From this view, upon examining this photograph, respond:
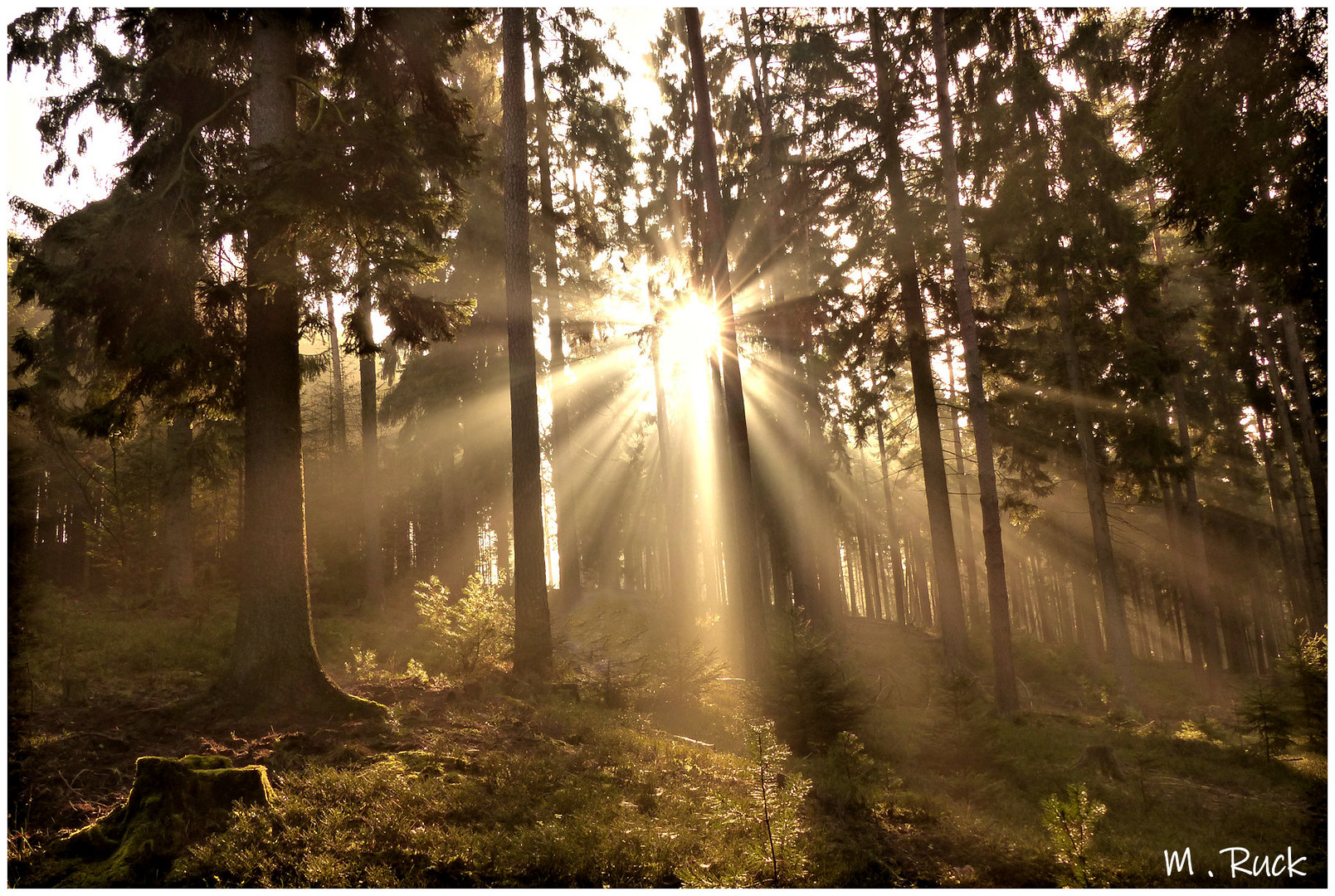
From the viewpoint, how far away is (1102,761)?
9.20m

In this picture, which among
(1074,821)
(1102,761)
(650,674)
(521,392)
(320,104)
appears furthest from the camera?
(521,392)

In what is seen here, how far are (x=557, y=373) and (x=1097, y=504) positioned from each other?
14928 mm

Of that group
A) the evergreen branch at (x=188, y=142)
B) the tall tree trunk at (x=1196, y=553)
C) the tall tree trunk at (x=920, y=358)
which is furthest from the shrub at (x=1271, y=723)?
the evergreen branch at (x=188, y=142)

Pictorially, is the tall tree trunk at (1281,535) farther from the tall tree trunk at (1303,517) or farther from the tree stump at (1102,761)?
the tree stump at (1102,761)

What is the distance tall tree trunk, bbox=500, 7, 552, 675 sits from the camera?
36.2 ft

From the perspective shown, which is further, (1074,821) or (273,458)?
(273,458)

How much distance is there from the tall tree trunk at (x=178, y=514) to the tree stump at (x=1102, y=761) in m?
18.1

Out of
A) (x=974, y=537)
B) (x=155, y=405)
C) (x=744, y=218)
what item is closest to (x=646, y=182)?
(x=744, y=218)

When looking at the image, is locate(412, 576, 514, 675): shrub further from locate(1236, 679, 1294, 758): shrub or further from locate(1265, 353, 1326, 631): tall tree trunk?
locate(1265, 353, 1326, 631): tall tree trunk

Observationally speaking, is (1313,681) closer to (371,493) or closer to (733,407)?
(733,407)

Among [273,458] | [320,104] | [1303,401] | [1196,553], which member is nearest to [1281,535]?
[1196,553]

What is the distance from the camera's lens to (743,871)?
15.4ft

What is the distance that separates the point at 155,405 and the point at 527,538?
549 centimetres

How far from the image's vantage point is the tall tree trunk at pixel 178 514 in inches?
635
